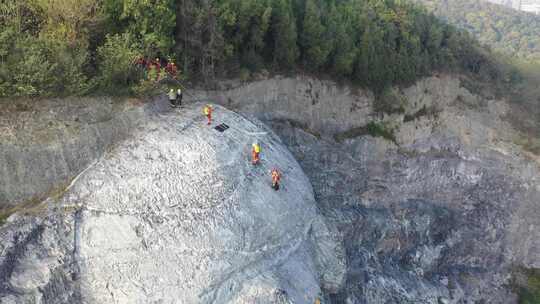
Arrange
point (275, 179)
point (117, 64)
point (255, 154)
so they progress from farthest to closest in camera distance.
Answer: point (255, 154) → point (275, 179) → point (117, 64)

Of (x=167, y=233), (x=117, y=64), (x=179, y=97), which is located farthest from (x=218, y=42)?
(x=167, y=233)

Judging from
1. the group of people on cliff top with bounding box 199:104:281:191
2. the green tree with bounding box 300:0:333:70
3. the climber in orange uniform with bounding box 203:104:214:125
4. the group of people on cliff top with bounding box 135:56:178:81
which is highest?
the green tree with bounding box 300:0:333:70

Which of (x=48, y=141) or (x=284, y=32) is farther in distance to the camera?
(x=284, y=32)

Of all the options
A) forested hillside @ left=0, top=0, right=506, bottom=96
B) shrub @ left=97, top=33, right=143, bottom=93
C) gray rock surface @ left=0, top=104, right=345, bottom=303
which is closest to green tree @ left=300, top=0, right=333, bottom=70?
forested hillside @ left=0, top=0, right=506, bottom=96

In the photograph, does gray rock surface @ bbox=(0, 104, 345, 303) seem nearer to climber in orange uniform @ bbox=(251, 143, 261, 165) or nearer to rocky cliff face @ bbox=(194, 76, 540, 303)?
climber in orange uniform @ bbox=(251, 143, 261, 165)

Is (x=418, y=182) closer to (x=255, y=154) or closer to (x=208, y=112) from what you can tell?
(x=255, y=154)

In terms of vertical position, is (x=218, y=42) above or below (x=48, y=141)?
above

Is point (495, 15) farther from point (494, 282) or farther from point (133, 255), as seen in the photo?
point (133, 255)
